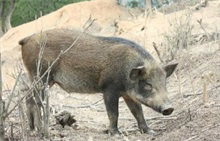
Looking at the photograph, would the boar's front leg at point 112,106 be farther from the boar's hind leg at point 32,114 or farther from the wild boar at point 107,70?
the boar's hind leg at point 32,114

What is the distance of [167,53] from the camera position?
44.1 feet

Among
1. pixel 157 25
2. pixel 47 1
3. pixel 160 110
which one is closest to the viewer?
pixel 160 110

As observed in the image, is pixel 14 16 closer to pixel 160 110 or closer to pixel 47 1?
pixel 47 1

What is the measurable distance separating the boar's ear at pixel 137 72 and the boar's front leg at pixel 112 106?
41cm

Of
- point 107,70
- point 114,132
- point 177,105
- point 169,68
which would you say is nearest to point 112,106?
point 114,132

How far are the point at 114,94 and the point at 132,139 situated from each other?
0.85 metres

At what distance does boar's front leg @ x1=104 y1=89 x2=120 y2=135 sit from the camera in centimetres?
833

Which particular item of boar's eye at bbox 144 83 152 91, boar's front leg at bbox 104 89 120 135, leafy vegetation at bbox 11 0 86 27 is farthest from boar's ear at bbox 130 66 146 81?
leafy vegetation at bbox 11 0 86 27

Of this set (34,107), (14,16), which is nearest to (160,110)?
(34,107)

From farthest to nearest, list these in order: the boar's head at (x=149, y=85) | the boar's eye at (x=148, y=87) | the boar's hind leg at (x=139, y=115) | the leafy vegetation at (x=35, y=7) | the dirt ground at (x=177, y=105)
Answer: the leafy vegetation at (x=35, y=7) → the boar's hind leg at (x=139, y=115) → the boar's eye at (x=148, y=87) → the boar's head at (x=149, y=85) → the dirt ground at (x=177, y=105)

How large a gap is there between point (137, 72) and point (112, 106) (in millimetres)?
657

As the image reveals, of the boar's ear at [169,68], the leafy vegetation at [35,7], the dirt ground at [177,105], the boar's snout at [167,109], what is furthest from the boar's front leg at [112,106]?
the leafy vegetation at [35,7]

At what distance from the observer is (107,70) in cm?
846

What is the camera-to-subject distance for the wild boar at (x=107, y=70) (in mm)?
8133
